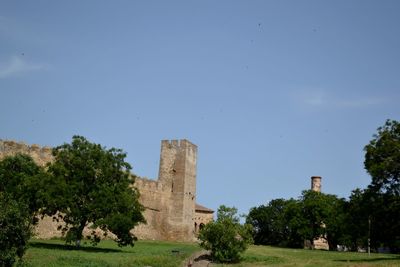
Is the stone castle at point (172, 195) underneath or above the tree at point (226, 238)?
above

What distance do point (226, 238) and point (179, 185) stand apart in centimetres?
2775

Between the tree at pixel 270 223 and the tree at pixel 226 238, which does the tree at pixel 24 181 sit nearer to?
the tree at pixel 226 238

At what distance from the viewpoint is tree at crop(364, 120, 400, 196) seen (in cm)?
3412

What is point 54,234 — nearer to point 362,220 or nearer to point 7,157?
point 7,157

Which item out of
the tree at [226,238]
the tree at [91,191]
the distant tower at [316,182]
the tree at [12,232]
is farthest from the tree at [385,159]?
the distant tower at [316,182]

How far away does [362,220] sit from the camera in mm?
37469

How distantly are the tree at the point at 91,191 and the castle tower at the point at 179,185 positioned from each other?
25.3 metres

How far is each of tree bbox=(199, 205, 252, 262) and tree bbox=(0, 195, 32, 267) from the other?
15.5 m

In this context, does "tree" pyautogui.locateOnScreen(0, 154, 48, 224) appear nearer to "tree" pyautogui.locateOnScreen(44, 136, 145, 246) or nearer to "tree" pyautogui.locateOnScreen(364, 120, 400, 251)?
"tree" pyautogui.locateOnScreen(44, 136, 145, 246)

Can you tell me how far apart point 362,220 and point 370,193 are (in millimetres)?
2801

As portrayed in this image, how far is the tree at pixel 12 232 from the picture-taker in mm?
18453

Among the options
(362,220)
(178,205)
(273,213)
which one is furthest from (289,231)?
(362,220)

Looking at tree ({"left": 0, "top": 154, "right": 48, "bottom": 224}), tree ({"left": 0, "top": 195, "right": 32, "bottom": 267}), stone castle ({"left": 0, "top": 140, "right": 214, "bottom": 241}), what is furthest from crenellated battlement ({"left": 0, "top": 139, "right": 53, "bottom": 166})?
tree ({"left": 0, "top": 195, "right": 32, "bottom": 267})

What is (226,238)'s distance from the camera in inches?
1299
